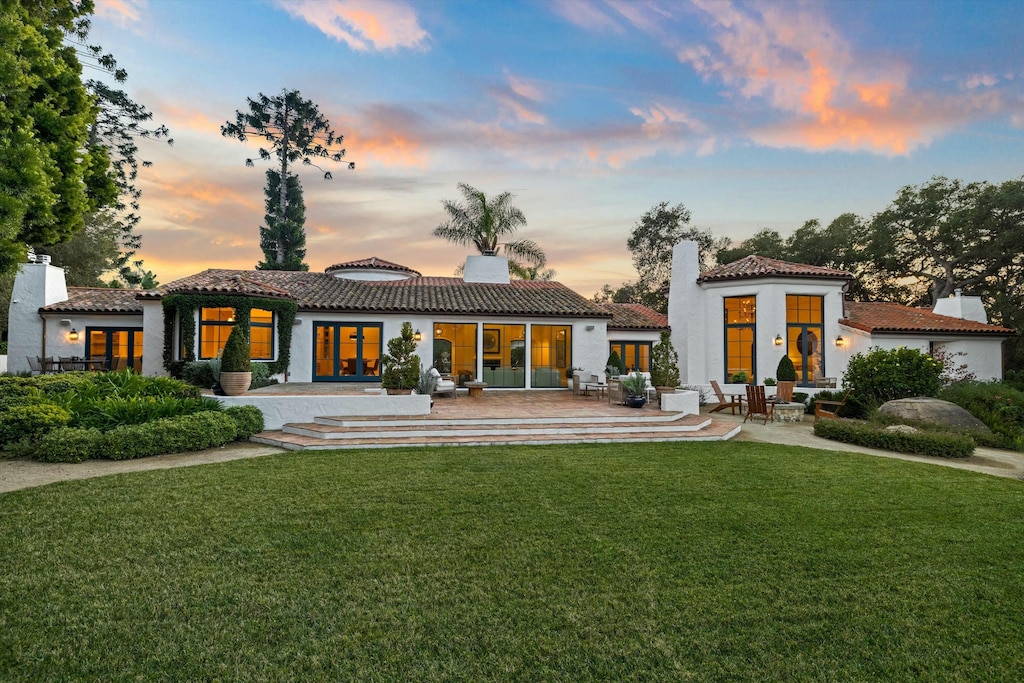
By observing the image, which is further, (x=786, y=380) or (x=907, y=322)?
(x=907, y=322)

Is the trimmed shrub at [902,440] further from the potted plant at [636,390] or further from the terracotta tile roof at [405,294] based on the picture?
the terracotta tile roof at [405,294]

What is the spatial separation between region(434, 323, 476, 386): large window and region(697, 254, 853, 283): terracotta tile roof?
952 centimetres

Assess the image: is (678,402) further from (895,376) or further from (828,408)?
(895,376)

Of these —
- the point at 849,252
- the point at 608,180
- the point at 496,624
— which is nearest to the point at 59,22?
the point at 496,624

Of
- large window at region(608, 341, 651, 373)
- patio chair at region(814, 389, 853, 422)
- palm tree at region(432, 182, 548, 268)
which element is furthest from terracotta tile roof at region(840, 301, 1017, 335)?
palm tree at region(432, 182, 548, 268)

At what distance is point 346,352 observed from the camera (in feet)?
55.8

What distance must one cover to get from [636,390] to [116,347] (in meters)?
19.4

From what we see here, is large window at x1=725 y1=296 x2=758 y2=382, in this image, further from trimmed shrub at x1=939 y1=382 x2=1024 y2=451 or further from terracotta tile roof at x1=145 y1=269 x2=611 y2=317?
trimmed shrub at x1=939 y1=382 x2=1024 y2=451

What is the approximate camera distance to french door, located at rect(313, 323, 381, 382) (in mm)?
16828

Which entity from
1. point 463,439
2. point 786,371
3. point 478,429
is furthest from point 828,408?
point 463,439

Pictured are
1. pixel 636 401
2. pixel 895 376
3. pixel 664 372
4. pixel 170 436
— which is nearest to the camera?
pixel 170 436

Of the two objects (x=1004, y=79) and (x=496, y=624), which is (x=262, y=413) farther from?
(x=1004, y=79)

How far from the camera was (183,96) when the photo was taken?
49.5 ft

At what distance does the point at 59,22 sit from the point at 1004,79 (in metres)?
25.3
